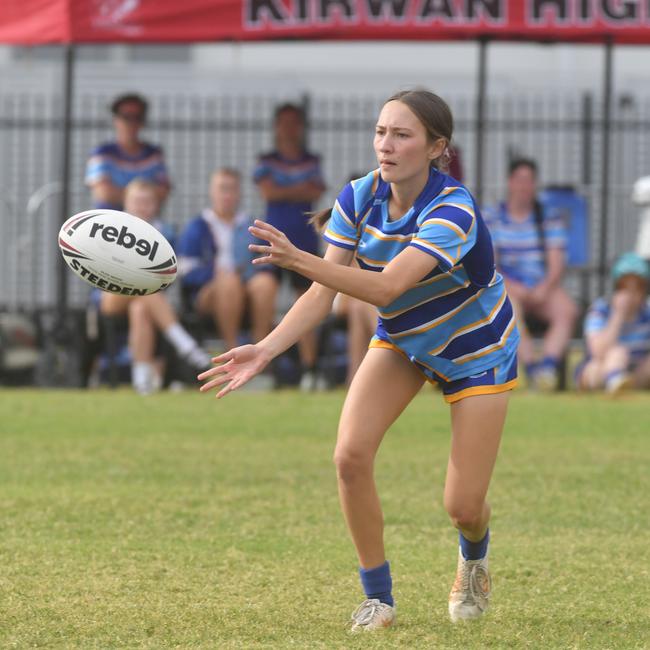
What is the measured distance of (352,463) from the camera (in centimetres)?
506

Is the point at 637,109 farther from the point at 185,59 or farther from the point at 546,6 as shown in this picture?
the point at 185,59

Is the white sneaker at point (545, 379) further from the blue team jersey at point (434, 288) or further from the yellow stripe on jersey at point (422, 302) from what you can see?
the yellow stripe on jersey at point (422, 302)

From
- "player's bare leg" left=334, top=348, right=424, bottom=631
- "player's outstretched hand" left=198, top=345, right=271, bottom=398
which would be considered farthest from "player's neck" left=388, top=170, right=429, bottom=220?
"player's outstretched hand" left=198, top=345, right=271, bottom=398

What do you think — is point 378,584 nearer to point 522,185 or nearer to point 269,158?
point 522,185

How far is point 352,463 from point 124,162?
8.41 meters

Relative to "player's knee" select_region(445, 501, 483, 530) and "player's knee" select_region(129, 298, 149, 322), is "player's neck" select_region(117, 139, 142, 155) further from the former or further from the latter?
"player's knee" select_region(445, 501, 483, 530)

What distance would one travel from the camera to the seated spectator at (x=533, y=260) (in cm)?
1284

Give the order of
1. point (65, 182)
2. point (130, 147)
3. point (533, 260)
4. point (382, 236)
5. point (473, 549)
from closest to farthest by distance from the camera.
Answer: point (382, 236)
point (473, 549)
point (533, 260)
point (130, 147)
point (65, 182)

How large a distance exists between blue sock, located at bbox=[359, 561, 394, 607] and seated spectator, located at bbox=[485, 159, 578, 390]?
7.77m

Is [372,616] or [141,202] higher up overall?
[141,202]

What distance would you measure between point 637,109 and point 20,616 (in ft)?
49.0

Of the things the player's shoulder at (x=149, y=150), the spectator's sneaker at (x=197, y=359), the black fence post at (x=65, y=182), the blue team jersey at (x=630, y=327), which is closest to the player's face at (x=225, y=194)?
the player's shoulder at (x=149, y=150)

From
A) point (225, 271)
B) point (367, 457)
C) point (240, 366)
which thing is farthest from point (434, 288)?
point (225, 271)

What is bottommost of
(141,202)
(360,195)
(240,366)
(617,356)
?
Answer: (617,356)
